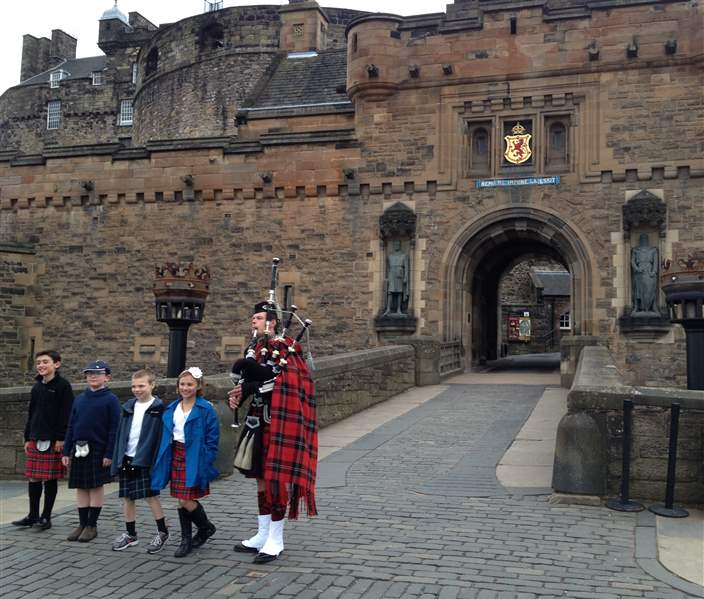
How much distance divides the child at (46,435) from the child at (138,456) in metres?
0.89

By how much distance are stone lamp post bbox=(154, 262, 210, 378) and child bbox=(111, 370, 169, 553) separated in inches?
270

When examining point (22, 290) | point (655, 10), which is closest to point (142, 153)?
point (22, 290)

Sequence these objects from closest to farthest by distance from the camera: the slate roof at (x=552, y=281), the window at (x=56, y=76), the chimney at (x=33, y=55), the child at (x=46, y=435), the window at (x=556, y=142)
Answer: the child at (x=46, y=435) < the window at (x=556, y=142) < the slate roof at (x=552, y=281) < the window at (x=56, y=76) < the chimney at (x=33, y=55)

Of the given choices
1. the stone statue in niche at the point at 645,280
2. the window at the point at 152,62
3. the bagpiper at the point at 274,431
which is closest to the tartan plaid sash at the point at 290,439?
the bagpiper at the point at 274,431

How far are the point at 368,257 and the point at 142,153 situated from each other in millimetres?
7005

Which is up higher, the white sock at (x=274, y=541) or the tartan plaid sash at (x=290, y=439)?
the tartan plaid sash at (x=290, y=439)

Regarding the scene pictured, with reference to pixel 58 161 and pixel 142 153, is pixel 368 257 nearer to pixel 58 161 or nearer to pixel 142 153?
pixel 142 153

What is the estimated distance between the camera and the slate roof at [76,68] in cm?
5503

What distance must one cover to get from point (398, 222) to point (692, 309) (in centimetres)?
882

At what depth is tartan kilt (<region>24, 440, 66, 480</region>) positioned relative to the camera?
253 inches

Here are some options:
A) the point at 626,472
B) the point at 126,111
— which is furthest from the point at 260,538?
the point at 126,111

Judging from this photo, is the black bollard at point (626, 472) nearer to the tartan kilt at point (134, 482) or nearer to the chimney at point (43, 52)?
the tartan kilt at point (134, 482)

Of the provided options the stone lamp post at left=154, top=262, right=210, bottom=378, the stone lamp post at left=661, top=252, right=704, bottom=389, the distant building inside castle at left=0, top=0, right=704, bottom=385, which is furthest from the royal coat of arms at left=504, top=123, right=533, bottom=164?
the stone lamp post at left=154, top=262, right=210, bottom=378

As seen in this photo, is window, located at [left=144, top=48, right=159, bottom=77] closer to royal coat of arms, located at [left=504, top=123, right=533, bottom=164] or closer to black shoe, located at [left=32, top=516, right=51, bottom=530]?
royal coat of arms, located at [left=504, top=123, right=533, bottom=164]
